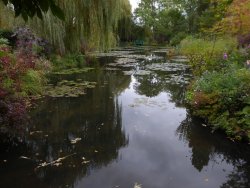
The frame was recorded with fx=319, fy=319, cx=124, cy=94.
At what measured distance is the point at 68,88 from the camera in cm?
1156

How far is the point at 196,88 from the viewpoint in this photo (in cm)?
884

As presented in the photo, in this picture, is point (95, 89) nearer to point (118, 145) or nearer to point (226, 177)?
point (118, 145)

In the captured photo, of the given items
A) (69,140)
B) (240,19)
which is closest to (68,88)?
(69,140)

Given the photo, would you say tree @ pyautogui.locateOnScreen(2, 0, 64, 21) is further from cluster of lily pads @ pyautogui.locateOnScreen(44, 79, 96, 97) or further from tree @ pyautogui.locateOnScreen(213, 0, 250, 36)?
tree @ pyautogui.locateOnScreen(213, 0, 250, 36)

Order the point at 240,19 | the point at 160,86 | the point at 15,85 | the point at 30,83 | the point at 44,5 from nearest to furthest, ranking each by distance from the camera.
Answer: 1. the point at 44,5
2. the point at 15,85
3. the point at 30,83
4. the point at 160,86
5. the point at 240,19

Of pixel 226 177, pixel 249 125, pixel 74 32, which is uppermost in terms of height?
pixel 74 32

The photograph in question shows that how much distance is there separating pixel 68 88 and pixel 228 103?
626 centimetres

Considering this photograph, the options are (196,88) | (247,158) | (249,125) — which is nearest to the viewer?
(247,158)

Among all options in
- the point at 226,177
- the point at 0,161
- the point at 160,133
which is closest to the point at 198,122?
the point at 160,133

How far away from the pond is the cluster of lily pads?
→ 318mm

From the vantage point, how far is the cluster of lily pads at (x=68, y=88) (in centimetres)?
1063

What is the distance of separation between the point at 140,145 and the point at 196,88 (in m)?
3.18

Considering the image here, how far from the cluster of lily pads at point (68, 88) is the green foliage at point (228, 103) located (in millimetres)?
4413

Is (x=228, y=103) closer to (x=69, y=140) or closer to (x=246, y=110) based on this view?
(x=246, y=110)
